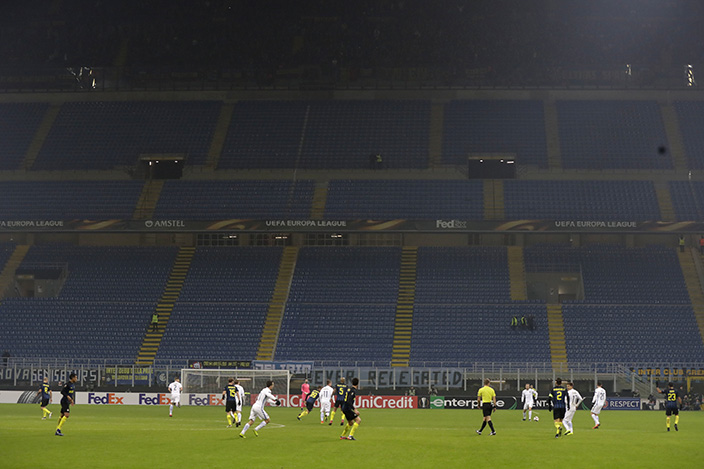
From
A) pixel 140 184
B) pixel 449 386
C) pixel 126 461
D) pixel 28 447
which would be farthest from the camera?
pixel 140 184

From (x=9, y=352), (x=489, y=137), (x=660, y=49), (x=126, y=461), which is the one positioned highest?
(x=660, y=49)

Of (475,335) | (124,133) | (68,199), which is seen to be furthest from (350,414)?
(124,133)

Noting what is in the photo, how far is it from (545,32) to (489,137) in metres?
10.5

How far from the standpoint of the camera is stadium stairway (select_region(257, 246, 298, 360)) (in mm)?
60250

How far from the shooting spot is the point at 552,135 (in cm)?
7206

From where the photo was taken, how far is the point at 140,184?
71.7 m

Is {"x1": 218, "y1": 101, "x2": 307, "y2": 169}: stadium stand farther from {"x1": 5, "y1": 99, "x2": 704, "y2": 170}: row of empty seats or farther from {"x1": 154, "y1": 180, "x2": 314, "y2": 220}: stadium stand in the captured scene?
{"x1": 154, "y1": 180, "x2": 314, "y2": 220}: stadium stand

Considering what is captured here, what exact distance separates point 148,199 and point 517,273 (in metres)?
28.0

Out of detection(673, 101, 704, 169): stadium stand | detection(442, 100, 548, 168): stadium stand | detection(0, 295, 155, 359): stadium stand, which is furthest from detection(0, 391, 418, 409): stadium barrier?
detection(673, 101, 704, 169): stadium stand

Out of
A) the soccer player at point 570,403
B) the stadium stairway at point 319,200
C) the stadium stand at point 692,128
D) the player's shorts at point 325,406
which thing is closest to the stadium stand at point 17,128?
the stadium stairway at point 319,200

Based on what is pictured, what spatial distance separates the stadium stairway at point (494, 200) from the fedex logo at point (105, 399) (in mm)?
28442

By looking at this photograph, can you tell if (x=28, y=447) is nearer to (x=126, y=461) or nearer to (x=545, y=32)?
(x=126, y=461)

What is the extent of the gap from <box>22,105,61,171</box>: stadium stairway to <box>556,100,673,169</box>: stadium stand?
4134 cm

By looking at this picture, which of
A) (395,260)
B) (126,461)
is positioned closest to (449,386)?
(395,260)
